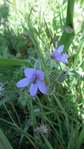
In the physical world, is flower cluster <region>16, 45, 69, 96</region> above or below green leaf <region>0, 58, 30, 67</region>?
below

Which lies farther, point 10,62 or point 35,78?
point 10,62

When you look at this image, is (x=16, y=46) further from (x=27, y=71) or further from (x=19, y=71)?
(x=27, y=71)

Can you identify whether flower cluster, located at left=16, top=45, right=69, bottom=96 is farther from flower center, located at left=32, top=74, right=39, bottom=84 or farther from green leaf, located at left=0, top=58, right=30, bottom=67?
green leaf, located at left=0, top=58, right=30, bottom=67

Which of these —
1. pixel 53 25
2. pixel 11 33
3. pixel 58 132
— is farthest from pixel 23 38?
pixel 58 132

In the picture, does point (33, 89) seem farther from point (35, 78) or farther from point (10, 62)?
point (10, 62)

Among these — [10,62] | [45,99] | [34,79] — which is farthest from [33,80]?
[45,99]

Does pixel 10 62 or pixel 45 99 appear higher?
pixel 10 62

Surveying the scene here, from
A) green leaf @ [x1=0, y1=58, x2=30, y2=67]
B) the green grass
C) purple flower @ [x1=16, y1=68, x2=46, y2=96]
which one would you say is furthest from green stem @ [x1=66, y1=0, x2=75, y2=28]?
purple flower @ [x1=16, y1=68, x2=46, y2=96]

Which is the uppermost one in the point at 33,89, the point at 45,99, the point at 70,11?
Result: the point at 70,11
